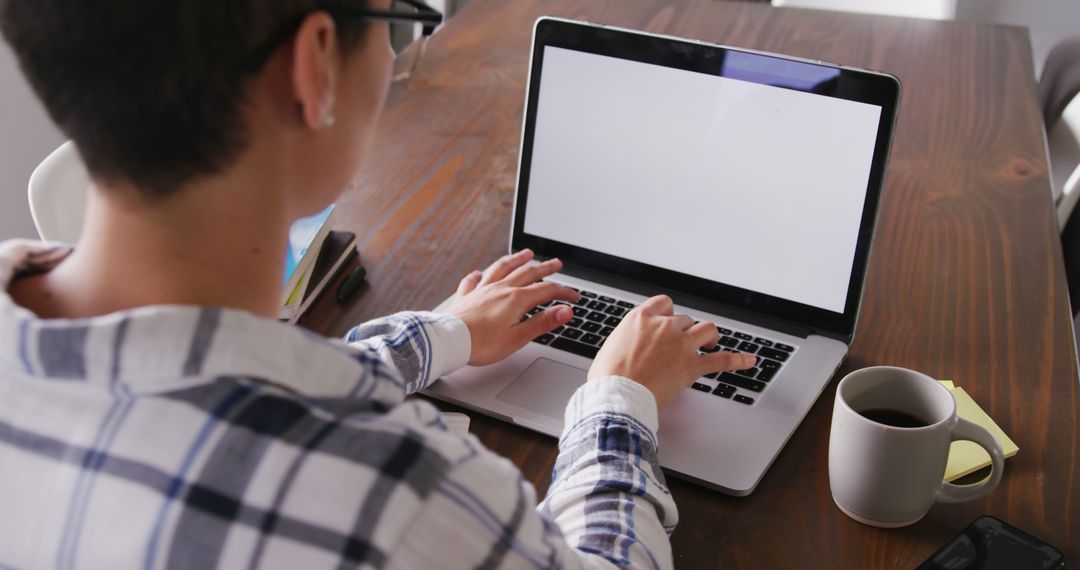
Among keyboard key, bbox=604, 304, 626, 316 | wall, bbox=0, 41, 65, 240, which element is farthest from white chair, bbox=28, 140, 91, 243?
wall, bbox=0, 41, 65, 240

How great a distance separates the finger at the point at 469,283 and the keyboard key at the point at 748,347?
28 centimetres

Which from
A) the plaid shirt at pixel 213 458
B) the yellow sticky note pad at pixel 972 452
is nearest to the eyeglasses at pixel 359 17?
the plaid shirt at pixel 213 458

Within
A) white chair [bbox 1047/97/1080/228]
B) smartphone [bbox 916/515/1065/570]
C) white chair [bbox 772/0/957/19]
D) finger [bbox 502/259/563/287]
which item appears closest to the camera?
smartphone [bbox 916/515/1065/570]

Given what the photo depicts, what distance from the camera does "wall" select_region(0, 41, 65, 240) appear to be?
2.09m

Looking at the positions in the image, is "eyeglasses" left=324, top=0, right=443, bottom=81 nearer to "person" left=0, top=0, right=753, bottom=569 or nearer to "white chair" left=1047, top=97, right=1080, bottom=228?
"person" left=0, top=0, right=753, bottom=569

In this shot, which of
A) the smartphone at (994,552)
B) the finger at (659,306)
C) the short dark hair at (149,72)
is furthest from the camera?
the finger at (659,306)

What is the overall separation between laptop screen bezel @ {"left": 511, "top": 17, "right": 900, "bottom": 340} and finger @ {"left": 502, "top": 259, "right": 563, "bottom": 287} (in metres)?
0.07

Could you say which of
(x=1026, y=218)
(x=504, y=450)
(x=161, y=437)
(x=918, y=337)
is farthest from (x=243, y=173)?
(x=1026, y=218)

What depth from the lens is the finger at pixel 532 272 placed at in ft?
3.45

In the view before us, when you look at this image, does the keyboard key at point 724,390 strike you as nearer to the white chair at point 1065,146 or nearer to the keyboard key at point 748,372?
the keyboard key at point 748,372

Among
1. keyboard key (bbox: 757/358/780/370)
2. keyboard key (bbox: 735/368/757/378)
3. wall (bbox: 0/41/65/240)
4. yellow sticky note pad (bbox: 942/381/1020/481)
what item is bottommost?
wall (bbox: 0/41/65/240)

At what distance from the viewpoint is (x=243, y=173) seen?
1.76 feet

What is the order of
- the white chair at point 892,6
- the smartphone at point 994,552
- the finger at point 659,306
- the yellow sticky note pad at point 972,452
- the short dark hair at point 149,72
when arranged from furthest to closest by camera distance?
1. the white chair at point 892,6
2. the finger at point 659,306
3. the yellow sticky note pad at point 972,452
4. the smartphone at point 994,552
5. the short dark hair at point 149,72

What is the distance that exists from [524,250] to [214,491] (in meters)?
0.64
